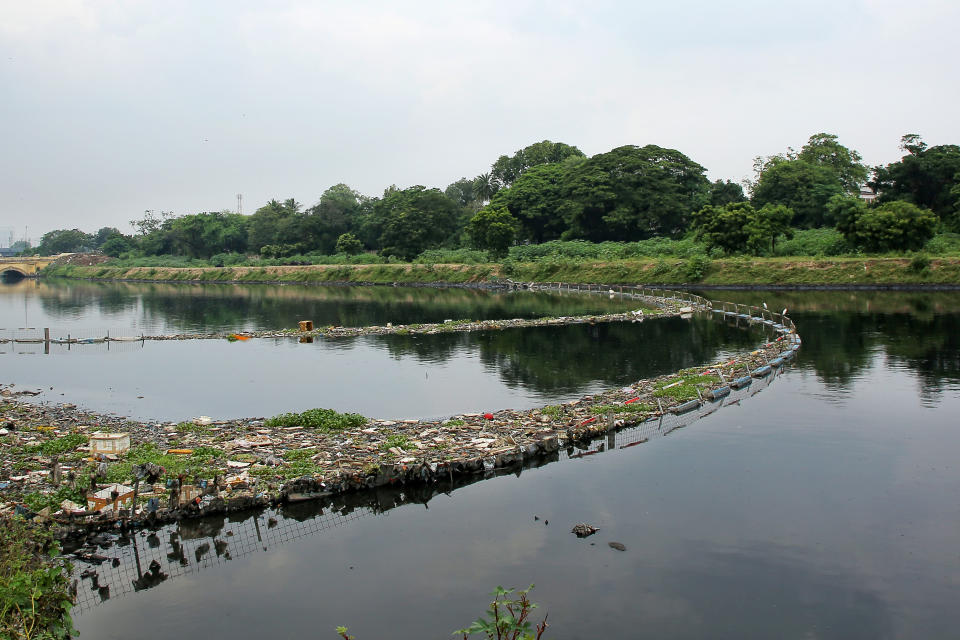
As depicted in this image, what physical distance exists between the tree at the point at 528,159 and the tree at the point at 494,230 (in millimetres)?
31577

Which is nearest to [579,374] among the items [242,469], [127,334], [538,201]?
[242,469]

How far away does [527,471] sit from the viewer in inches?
752

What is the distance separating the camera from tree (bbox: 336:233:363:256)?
4887 inches

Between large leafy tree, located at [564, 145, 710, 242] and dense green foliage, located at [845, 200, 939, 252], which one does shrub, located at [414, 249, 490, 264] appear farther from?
dense green foliage, located at [845, 200, 939, 252]

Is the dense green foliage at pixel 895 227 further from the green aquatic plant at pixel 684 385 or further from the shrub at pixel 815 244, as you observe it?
the green aquatic plant at pixel 684 385

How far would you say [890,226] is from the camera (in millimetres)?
70688

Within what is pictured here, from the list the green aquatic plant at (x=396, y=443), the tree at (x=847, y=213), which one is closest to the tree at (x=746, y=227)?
the tree at (x=847, y=213)

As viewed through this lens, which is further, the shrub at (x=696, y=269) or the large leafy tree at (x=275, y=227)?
the large leafy tree at (x=275, y=227)

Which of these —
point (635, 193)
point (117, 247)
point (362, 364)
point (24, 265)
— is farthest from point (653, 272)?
point (24, 265)

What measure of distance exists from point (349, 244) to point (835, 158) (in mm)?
77840

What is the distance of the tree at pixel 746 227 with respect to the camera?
79.9 meters

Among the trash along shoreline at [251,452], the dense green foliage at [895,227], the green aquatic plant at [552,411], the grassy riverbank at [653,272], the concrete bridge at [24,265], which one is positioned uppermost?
the dense green foliage at [895,227]

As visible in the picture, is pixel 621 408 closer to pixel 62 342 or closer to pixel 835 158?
pixel 62 342

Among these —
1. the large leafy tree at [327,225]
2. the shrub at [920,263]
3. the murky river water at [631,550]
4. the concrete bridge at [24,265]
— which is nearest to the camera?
the murky river water at [631,550]
